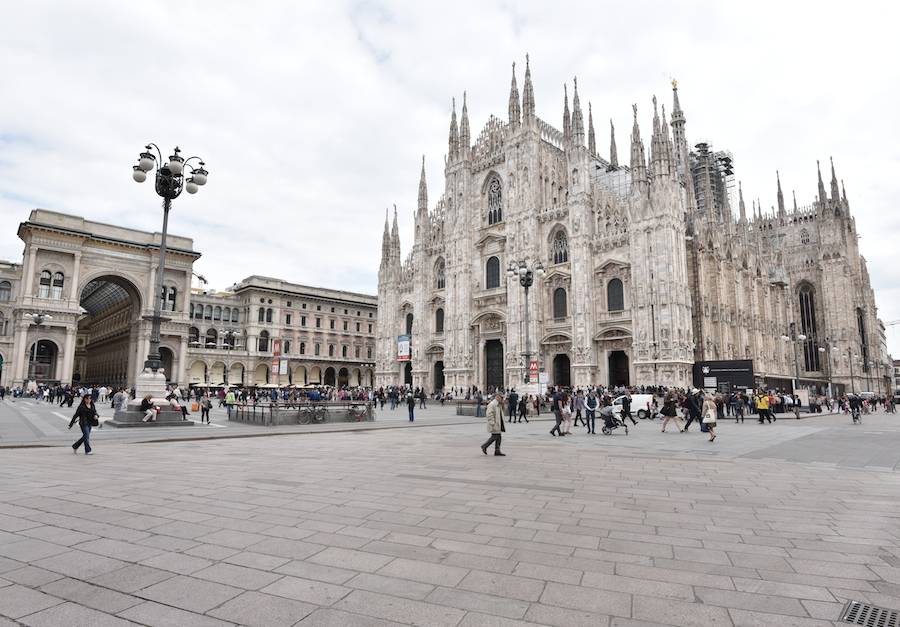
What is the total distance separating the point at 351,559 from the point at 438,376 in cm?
4501

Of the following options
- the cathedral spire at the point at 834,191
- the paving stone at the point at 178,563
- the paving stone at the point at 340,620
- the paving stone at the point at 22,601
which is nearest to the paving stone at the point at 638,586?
the paving stone at the point at 340,620

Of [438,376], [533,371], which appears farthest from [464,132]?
[533,371]

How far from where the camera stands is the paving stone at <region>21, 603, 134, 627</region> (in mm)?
2967

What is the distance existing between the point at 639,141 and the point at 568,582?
38.2 m

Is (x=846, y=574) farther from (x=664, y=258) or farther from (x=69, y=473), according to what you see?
(x=664, y=258)

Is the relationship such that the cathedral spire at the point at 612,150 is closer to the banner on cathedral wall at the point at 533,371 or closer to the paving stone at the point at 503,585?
the banner on cathedral wall at the point at 533,371

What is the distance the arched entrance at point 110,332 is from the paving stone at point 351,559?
5584 cm

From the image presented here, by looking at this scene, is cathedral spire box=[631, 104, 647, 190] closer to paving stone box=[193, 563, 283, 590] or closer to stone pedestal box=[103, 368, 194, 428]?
stone pedestal box=[103, 368, 194, 428]

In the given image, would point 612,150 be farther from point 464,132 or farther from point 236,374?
point 236,374

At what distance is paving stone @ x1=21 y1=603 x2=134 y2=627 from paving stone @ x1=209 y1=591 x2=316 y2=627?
21.1 inches

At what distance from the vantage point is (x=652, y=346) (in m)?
33.8

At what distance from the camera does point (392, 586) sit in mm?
3635

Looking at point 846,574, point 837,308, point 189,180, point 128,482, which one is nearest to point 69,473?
point 128,482

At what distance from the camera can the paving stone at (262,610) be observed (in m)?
3.05
